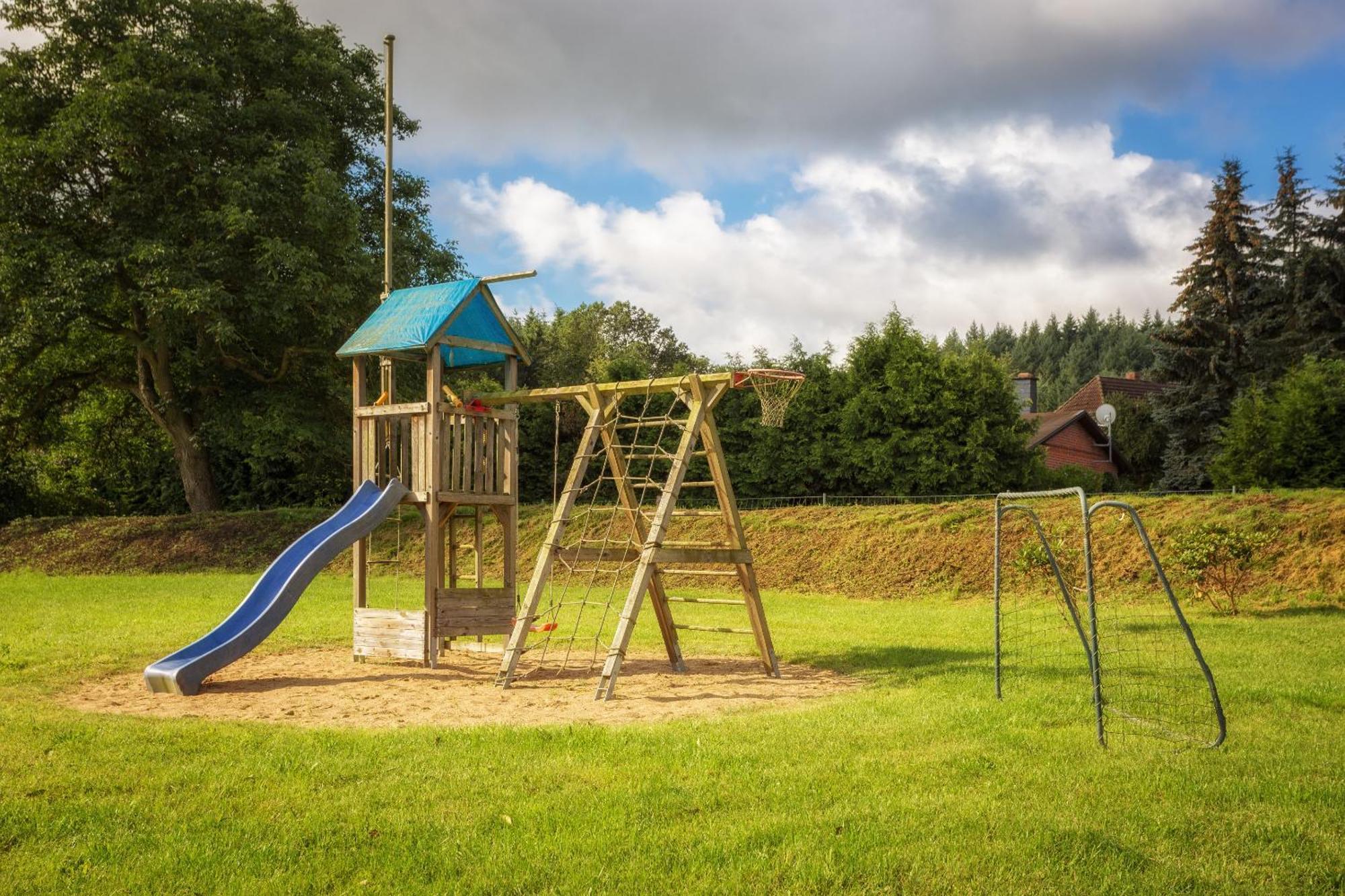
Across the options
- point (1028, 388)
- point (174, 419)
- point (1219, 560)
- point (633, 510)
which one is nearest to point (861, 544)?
point (1219, 560)

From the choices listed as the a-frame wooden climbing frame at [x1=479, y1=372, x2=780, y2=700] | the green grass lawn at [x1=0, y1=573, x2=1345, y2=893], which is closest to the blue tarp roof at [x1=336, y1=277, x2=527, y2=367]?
the a-frame wooden climbing frame at [x1=479, y1=372, x2=780, y2=700]

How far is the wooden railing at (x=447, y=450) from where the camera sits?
11.5m

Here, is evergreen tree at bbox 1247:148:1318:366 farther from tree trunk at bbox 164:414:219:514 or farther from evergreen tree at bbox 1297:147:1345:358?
tree trunk at bbox 164:414:219:514

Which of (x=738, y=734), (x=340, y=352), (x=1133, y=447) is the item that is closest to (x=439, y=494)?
(x=340, y=352)

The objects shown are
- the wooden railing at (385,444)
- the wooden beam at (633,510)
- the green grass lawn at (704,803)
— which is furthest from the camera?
the wooden railing at (385,444)

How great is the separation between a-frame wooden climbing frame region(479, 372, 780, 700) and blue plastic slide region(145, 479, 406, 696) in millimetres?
1904

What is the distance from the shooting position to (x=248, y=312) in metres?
24.5

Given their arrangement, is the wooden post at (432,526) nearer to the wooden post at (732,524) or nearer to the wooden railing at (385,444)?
the wooden railing at (385,444)

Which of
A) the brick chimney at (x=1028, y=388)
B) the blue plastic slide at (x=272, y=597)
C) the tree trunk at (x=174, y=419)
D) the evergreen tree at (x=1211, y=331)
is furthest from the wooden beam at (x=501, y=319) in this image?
the brick chimney at (x=1028, y=388)

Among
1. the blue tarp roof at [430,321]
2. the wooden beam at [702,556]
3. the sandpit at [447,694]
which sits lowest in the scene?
the sandpit at [447,694]

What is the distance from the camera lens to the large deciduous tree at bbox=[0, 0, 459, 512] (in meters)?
23.2

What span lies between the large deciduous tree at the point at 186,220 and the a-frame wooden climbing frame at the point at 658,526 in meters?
14.7

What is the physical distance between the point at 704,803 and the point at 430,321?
23.8 feet

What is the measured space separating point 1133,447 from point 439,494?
3477cm
